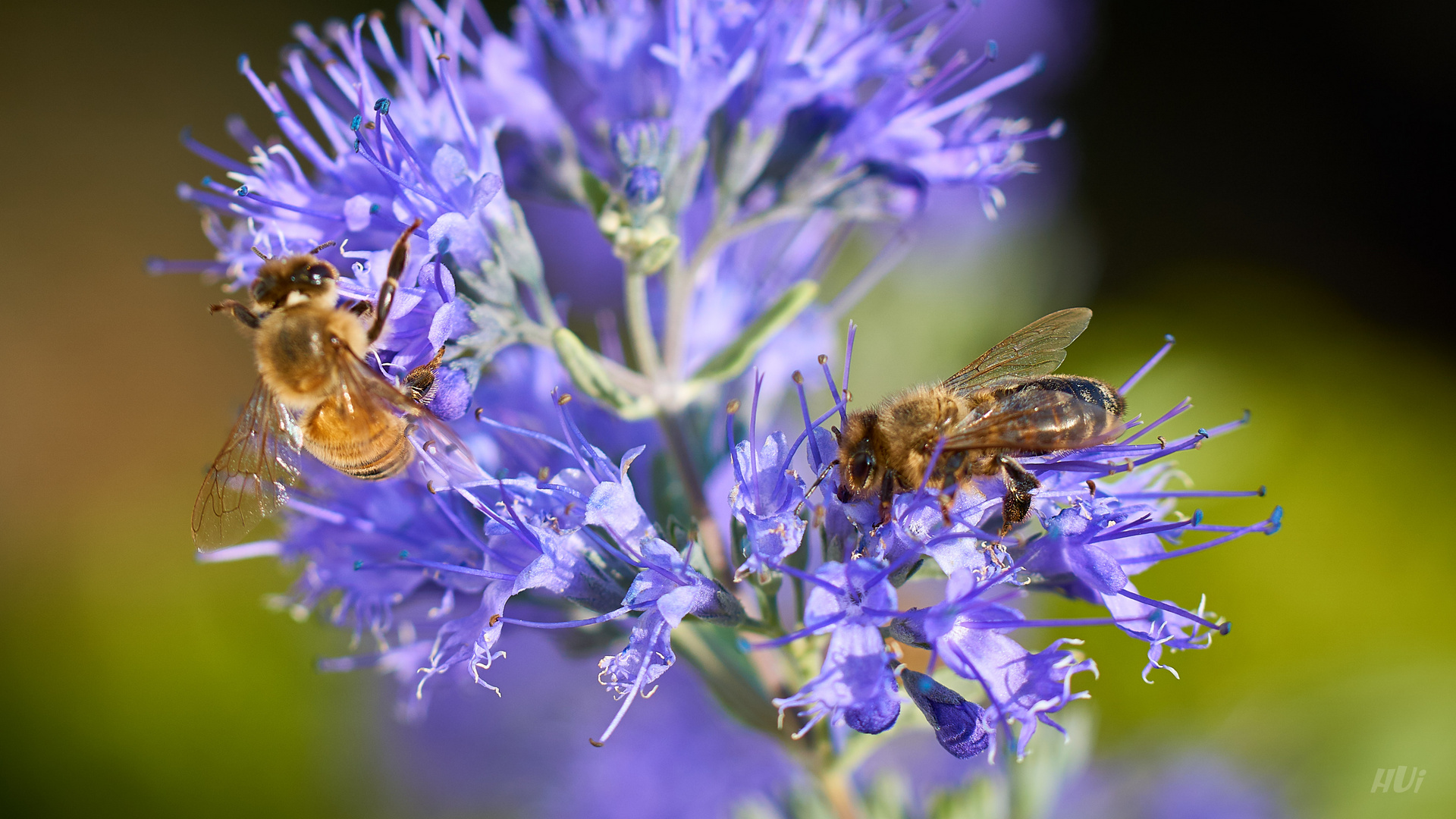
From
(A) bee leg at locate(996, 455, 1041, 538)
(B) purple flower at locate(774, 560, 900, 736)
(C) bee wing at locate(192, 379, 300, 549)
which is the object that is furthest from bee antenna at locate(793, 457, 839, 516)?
(C) bee wing at locate(192, 379, 300, 549)

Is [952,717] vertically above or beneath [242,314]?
beneath

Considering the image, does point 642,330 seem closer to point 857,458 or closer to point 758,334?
point 758,334

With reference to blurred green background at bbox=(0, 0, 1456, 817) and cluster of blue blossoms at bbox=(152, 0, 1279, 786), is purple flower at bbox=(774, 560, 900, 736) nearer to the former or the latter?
cluster of blue blossoms at bbox=(152, 0, 1279, 786)

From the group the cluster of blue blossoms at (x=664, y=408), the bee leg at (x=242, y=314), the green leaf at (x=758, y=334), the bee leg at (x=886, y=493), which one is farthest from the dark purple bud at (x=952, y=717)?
the bee leg at (x=242, y=314)

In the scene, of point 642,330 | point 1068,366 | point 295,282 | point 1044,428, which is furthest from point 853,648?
point 1068,366

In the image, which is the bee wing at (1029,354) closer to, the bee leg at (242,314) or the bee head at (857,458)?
the bee head at (857,458)

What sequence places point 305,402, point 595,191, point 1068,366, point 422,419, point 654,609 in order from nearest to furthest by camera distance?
point 654,609
point 422,419
point 305,402
point 595,191
point 1068,366
